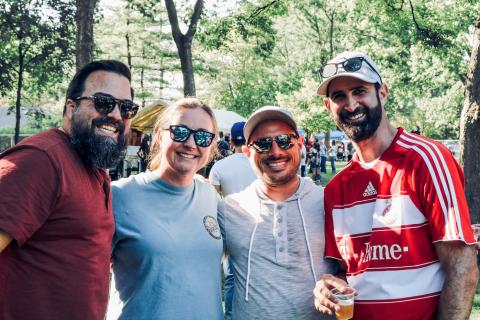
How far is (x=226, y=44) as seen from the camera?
13531mm

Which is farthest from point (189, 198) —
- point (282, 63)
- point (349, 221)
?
point (282, 63)

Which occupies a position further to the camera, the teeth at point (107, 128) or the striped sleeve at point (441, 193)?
the teeth at point (107, 128)

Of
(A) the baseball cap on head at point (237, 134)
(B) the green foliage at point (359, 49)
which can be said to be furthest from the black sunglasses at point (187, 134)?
(B) the green foliage at point (359, 49)

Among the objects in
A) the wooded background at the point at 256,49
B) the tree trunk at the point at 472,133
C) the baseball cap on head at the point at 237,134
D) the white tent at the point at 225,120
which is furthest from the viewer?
the white tent at the point at 225,120

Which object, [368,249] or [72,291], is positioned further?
[368,249]

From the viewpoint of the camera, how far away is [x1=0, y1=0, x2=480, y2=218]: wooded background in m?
12.2

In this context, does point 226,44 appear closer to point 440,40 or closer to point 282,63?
point 440,40

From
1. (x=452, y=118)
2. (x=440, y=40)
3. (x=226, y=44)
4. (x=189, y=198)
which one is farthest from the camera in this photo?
(x=452, y=118)

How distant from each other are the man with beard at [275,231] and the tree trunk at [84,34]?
8.39 meters

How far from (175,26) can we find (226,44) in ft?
6.31

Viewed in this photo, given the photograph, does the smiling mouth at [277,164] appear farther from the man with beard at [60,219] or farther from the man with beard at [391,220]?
the man with beard at [60,219]

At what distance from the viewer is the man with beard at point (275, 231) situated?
2.84 m

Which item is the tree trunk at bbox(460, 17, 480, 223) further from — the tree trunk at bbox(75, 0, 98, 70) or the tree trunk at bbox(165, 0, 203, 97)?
the tree trunk at bbox(165, 0, 203, 97)

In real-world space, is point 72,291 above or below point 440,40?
below
